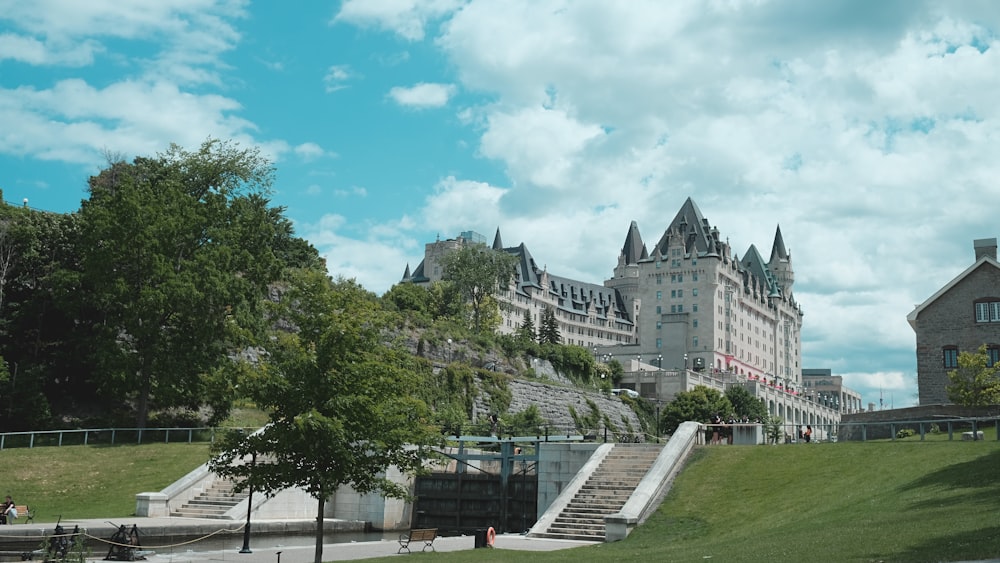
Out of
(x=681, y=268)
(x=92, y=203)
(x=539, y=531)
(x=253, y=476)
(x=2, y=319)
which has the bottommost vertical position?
(x=539, y=531)

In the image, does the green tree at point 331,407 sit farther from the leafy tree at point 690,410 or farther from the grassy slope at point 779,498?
the leafy tree at point 690,410

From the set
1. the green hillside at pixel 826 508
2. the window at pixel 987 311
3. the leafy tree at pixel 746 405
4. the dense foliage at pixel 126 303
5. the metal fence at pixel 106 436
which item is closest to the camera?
the green hillside at pixel 826 508

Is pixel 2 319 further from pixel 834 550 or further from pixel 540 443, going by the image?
pixel 834 550

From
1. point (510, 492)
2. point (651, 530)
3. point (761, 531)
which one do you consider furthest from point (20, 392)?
point (761, 531)

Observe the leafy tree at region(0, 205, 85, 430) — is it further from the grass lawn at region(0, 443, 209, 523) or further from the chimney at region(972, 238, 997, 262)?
Answer: the chimney at region(972, 238, 997, 262)

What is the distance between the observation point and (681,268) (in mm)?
171000

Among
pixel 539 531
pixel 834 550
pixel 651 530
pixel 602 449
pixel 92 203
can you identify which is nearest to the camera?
pixel 834 550

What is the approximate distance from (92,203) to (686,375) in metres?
76.2

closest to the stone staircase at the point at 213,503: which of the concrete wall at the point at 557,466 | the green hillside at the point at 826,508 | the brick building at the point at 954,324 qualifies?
the concrete wall at the point at 557,466

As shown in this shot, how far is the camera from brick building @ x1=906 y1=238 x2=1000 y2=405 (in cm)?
5709

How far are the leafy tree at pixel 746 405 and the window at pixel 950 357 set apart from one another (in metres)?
48.8

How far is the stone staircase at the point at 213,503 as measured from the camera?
113 ft

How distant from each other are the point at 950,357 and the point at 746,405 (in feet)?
170

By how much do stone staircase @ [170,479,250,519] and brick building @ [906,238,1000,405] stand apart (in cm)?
4208
